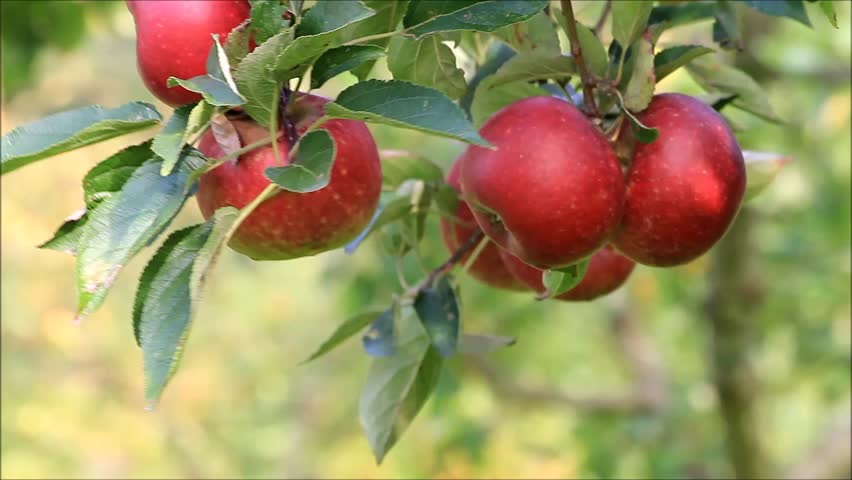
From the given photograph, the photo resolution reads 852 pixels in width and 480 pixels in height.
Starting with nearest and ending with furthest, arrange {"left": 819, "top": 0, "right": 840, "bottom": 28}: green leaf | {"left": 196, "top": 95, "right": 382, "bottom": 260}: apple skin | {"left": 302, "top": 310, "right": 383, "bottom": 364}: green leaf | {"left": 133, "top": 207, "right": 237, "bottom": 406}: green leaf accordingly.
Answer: {"left": 133, "top": 207, "right": 237, "bottom": 406}: green leaf
{"left": 196, "top": 95, "right": 382, "bottom": 260}: apple skin
{"left": 819, "top": 0, "right": 840, "bottom": 28}: green leaf
{"left": 302, "top": 310, "right": 383, "bottom": 364}: green leaf

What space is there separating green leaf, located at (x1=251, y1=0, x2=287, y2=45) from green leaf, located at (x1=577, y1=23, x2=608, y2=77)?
22 centimetres

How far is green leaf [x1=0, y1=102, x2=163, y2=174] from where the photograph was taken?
1.74 ft

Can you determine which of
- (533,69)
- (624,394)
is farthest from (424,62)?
(624,394)

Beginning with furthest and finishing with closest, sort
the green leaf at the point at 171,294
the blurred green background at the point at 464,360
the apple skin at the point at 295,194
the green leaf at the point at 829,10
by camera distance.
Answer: the blurred green background at the point at 464,360
the green leaf at the point at 829,10
the apple skin at the point at 295,194
the green leaf at the point at 171,294

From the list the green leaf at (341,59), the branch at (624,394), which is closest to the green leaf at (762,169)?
the green leaf at (341,59)

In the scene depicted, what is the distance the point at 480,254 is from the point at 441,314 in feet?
0.28

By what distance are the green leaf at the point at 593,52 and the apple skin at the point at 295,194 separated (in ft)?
0.52

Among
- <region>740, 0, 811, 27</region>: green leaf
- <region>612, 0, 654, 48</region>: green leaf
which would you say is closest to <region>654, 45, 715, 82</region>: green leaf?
<region>612, 0, 654, 48</region>: green leaf

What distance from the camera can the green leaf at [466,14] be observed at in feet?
1.86

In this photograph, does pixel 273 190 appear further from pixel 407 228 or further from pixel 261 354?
pixel 261 354

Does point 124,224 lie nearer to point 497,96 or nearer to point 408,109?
point 408,109

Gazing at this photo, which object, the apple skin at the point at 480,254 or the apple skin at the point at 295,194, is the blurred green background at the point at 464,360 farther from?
the apple skin at the point at 295,194

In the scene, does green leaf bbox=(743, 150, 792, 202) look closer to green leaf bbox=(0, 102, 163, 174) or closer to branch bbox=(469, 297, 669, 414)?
green leaf bbox=(0, 102, 163, 174)

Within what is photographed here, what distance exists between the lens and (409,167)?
0.83m
